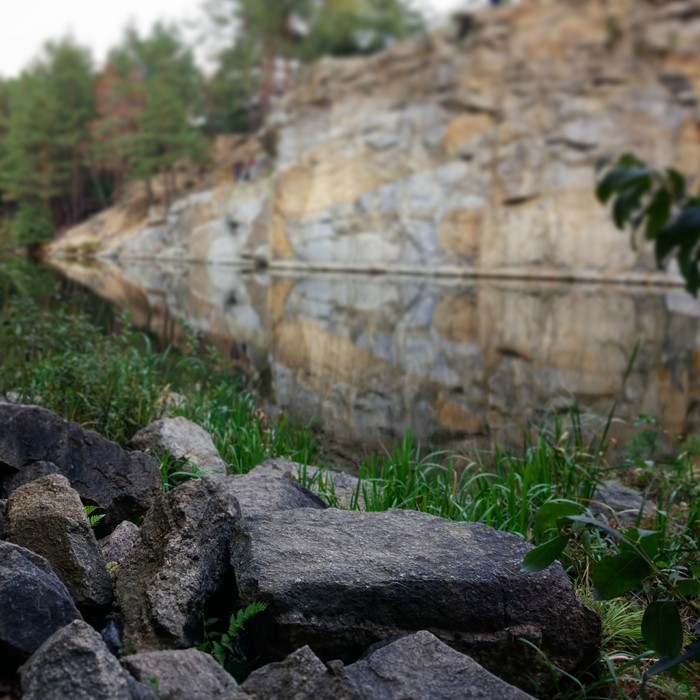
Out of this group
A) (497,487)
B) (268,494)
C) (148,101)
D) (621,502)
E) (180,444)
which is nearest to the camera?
(268,494)

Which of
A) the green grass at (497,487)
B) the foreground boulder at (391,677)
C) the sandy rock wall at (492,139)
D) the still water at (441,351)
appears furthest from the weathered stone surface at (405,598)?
the sandy rock wall at (492,139)

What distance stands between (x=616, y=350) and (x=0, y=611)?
1049cm

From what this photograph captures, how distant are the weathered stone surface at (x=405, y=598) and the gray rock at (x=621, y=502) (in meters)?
1.43

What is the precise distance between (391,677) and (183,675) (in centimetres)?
49

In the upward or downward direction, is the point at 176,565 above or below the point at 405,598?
above

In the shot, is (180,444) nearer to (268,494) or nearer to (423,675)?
(268,494)

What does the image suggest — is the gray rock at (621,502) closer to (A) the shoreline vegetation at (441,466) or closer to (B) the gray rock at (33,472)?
(A) the shoreline vegetation at (441,466)

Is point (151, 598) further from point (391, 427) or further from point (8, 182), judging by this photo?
point (8, 182)

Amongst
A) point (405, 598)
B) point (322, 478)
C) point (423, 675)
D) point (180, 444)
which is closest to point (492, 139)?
point (322, 478)

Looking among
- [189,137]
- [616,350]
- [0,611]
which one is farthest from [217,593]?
[189,137]

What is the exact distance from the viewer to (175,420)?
3961 millimetres

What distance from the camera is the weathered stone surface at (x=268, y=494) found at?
2.97 metres

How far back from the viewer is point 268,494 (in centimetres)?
308

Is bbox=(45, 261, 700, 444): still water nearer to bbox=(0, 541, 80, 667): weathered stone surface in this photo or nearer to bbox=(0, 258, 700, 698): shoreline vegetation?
bbox=(0, 258, 700, 698): shoreline vegetation
